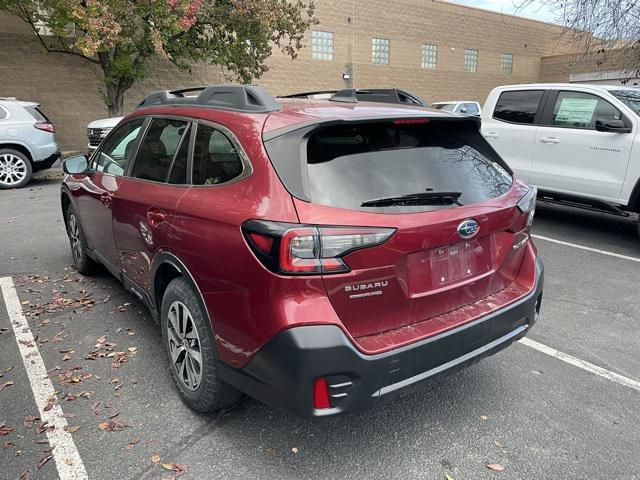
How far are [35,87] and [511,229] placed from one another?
55.7ft

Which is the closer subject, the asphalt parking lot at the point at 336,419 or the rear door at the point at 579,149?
the asphalt parking lot at the point at 336,419

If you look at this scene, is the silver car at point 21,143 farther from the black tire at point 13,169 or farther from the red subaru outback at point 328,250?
the red subaru outback at point 328,250

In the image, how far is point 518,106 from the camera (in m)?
7.48

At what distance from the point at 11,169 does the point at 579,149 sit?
413 inches

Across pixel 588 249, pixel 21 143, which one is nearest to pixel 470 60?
pixel 21 143

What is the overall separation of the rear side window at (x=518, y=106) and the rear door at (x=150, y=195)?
571 centimetres

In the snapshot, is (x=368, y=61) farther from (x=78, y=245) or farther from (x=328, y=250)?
(x=328, y=250)

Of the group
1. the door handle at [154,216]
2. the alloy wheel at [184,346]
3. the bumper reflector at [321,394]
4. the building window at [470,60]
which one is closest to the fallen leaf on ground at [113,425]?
the alloy wheel at [184,346]

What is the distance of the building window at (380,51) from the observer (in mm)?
23672

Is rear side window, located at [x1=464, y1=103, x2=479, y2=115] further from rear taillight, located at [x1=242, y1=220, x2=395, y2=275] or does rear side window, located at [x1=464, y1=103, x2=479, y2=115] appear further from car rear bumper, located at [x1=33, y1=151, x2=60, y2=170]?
rear taillight, located at [x1=242, y1=220, x2=395, y2=275]

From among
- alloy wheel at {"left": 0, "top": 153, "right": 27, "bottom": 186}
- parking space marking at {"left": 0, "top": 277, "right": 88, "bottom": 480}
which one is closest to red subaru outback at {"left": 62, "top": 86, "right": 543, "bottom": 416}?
parking space marking at {"left": 0, "top": 277, "right": 88, "bottom": 480}

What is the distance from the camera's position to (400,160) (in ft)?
8.30

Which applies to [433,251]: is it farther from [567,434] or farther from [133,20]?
[133,20]

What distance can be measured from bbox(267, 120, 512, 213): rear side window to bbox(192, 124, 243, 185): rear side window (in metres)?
0.30
